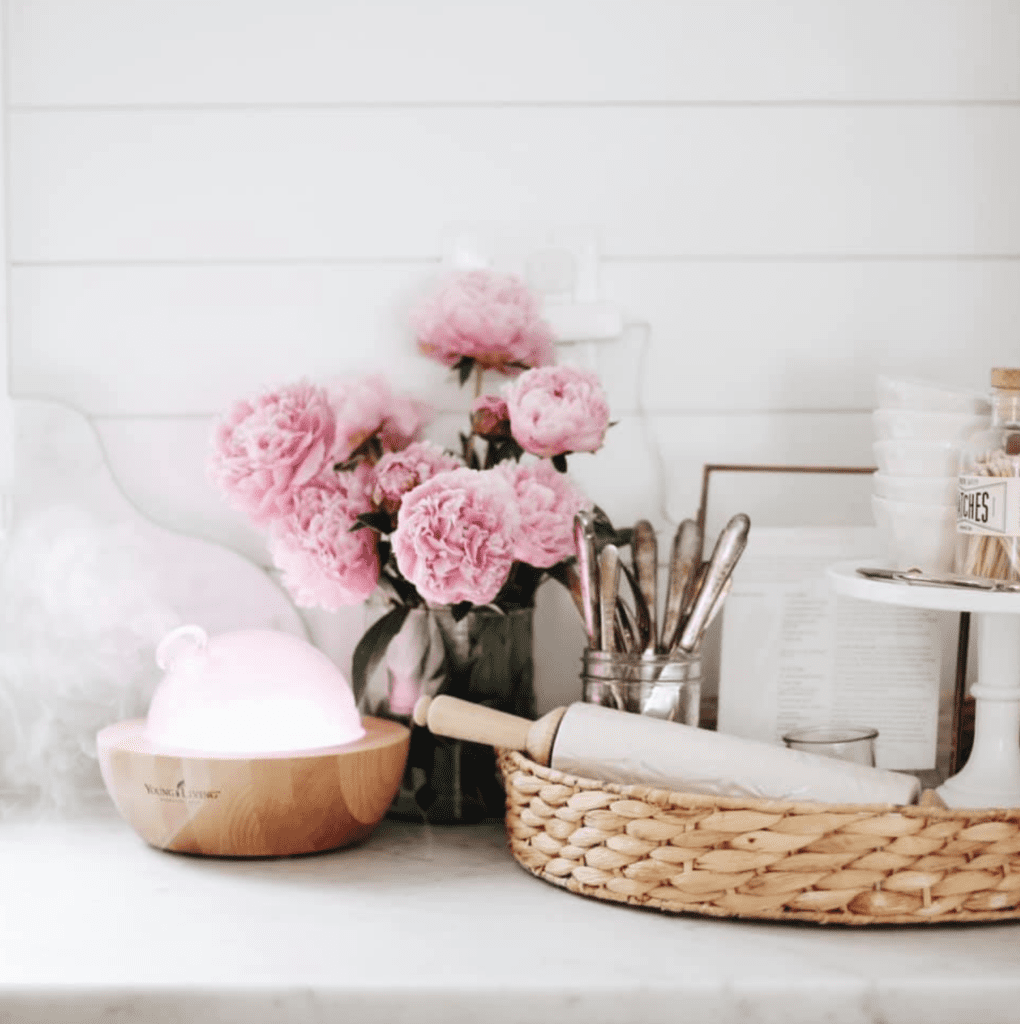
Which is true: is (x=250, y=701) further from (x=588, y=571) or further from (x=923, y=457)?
(x=923, y=457)

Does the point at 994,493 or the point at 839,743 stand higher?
the point at 994,493

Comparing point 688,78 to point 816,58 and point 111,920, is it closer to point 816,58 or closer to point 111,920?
point 816,58

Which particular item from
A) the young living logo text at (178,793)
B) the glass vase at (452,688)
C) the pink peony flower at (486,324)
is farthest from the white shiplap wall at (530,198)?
the young living logo text at (178,793)

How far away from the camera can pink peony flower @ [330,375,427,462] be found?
1.05 meters

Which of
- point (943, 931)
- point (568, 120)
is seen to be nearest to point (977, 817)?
point (943, 931)

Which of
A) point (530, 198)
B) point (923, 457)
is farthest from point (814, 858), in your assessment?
point (530, 198)

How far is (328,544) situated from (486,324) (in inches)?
8.8

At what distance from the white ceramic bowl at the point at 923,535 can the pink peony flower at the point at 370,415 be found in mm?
395

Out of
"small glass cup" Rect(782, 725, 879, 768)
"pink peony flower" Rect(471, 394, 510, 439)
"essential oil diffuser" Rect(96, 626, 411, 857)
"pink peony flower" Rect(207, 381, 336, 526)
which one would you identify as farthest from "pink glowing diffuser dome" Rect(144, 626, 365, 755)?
"small glass cup" Rect(782, 725, 879, 768)

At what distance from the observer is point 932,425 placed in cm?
101

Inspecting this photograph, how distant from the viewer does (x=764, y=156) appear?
1.19 meters

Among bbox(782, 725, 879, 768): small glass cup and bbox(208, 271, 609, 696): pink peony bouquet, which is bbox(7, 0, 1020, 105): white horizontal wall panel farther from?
bbox(782, 725, 879, 768): small glass cup

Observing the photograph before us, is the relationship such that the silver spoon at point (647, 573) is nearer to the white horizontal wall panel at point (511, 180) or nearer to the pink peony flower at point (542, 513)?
the pink peony flower at point (542, 513)

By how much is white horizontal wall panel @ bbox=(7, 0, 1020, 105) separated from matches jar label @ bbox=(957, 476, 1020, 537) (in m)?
0.43
